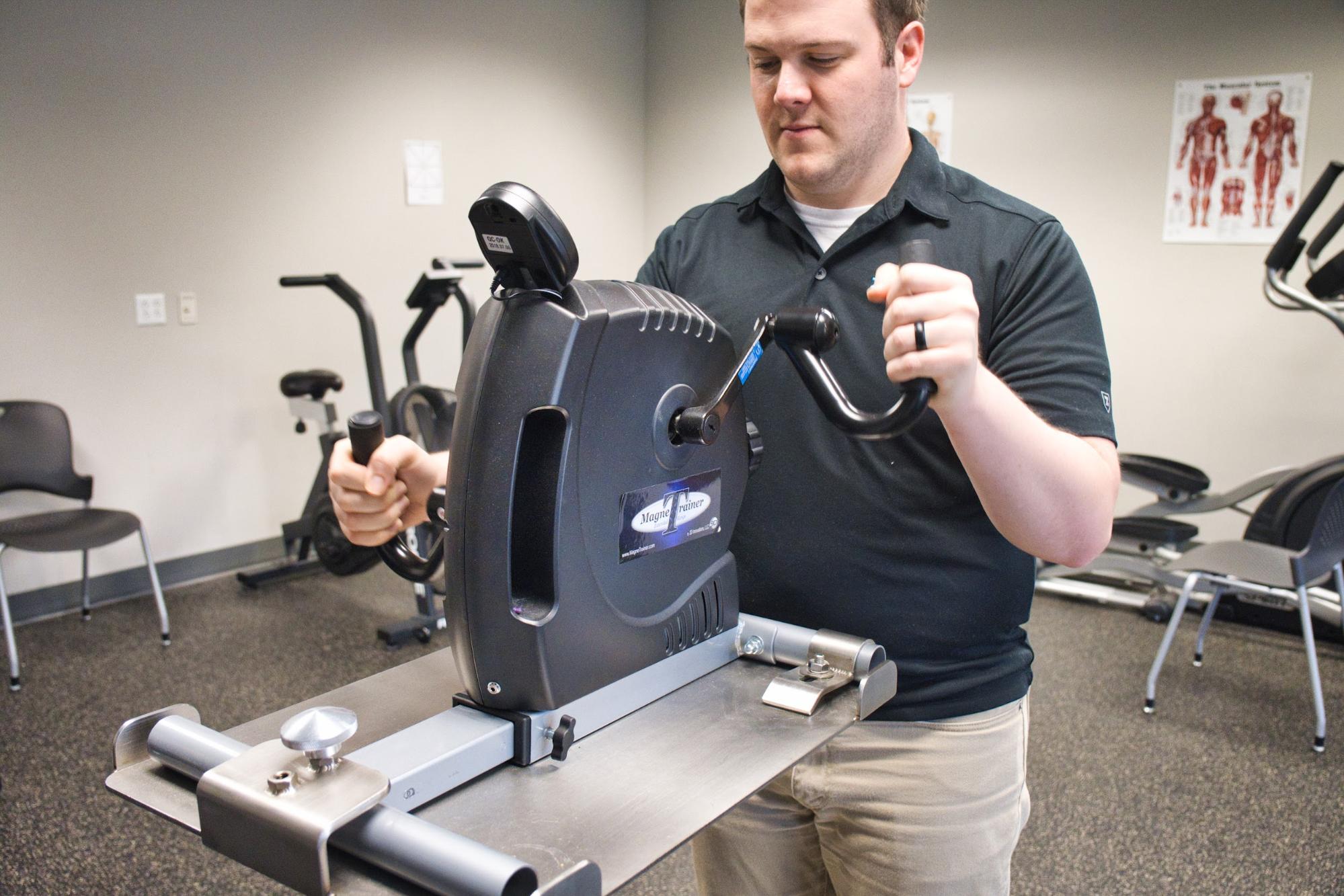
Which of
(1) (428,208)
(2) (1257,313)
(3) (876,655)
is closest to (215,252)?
(1) (428,208)

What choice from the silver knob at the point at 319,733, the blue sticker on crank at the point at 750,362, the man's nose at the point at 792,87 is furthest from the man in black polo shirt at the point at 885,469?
the silver knob at the point at 319,733

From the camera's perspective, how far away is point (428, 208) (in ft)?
15.5

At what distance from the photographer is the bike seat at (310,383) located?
3973 mm

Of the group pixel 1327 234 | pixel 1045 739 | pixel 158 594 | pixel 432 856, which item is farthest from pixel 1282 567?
pixel 158 594

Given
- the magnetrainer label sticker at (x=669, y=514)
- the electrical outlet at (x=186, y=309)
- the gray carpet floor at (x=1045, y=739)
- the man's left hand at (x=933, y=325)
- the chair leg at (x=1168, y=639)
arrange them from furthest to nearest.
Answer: the electrical outlet at (x=186, y=309) < the chair leg at (x=1168, y=639) < the gray carpet floor at (x=1045, y=739) < the magnetrainer label sticker at (x=669, y=514) < the man's left hand at (x=933, y=325)

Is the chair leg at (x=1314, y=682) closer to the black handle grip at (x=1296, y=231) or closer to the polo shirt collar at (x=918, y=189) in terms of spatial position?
the black handle grip at (x=1296, y=231)

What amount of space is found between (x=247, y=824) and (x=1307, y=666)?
12.6ft

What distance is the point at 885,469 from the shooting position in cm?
107

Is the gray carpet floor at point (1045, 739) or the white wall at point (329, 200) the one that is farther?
the white wall at point (329, 200)

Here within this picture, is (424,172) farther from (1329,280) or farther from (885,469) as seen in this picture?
(885,469)

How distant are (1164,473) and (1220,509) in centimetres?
30

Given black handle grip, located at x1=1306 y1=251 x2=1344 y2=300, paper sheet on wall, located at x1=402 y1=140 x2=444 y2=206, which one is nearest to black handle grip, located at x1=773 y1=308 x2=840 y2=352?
black handle grip, located at x1=1306 y1=251 x2=1344 y2=300

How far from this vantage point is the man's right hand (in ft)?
2.84

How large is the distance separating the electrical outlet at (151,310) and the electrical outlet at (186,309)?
5 cm
